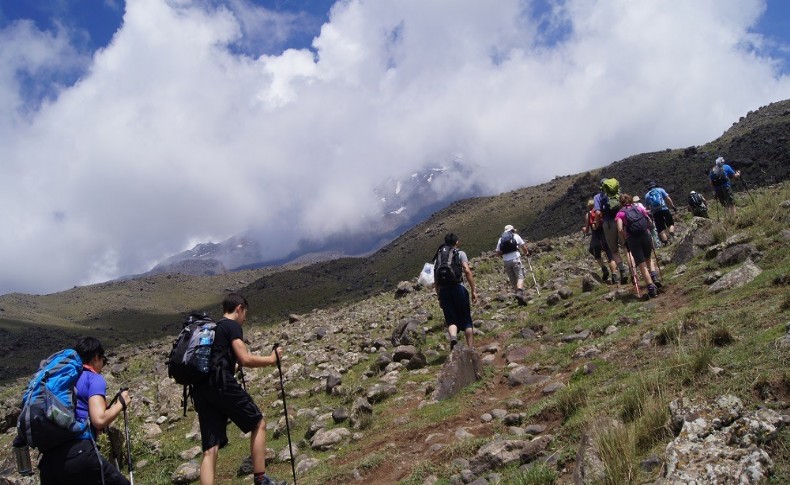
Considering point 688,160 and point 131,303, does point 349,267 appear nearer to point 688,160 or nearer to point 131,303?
point 131,303

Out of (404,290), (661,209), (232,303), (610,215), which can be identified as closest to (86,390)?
(232,303)

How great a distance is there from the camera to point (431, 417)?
324 inches

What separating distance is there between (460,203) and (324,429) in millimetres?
122496

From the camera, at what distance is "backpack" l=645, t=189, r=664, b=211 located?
18.4 metres

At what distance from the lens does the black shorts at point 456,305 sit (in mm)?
10945

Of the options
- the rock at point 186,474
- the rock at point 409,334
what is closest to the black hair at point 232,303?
the rock at point 186,474

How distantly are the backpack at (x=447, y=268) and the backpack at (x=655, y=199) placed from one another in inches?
419

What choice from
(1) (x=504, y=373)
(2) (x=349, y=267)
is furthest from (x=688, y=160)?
(1) (x=504, y=373)

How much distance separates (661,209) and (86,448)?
728 inches

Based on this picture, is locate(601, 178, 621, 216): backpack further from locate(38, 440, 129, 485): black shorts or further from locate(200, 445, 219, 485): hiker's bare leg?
locate(38, 440, 129, 485): black shorts

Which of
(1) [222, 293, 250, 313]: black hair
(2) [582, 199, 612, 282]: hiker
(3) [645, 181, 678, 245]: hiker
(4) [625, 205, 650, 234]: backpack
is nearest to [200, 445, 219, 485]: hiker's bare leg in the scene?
(1) [222, 293, 250, 313]: black hair

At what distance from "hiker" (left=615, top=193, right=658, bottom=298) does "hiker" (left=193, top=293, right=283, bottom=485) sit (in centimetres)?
824

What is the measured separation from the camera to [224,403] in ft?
20.3

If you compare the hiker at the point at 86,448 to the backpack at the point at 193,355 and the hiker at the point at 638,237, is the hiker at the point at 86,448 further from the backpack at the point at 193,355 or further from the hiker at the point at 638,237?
the hiker at the point at 638,237
